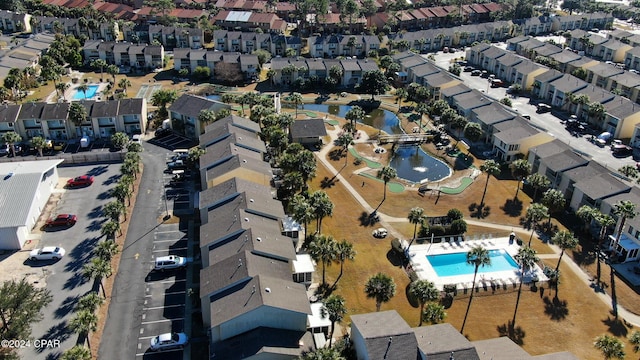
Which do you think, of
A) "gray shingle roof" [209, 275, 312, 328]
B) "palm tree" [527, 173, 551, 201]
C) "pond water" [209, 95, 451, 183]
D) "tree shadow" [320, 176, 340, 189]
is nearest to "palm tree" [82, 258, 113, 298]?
"gray shingle roof" [209, 275, 312, 328]

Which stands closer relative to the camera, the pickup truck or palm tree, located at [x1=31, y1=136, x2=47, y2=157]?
the pickup truck

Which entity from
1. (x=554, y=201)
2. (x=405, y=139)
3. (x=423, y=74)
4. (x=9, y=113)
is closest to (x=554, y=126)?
(x=423, y=74)

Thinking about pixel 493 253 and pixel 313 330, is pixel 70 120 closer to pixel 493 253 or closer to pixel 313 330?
pixel 313 330

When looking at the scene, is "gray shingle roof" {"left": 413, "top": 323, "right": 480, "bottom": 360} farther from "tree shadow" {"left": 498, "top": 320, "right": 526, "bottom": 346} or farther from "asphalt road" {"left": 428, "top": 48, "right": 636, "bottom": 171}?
"asphalt road" {"left": 428, "top": 48, "right": 636, "bottom": 171}

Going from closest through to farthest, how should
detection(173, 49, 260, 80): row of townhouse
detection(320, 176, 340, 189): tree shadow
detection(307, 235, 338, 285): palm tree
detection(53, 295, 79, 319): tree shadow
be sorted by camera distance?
detection(53, 295, 79, 319): tree shadow → detection(307, 235, 338, 285): palm tree → detection(320, 176, 340, 189): tree shadow → detection(173, 49, 260, 80): row of townhouse

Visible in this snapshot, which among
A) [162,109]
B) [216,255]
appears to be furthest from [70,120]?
[216,255]

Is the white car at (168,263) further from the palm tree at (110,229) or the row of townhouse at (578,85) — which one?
the row of townhouse at (578,85)
